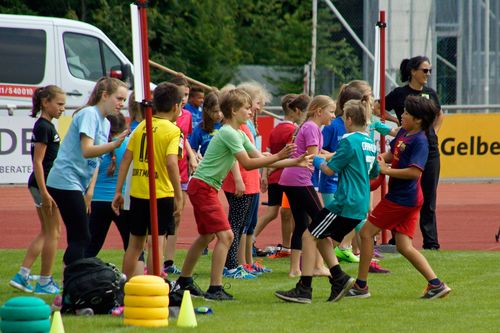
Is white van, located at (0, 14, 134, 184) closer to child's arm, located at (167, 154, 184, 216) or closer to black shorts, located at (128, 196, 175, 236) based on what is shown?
black shorts, located at (128, 196, 175, 236)

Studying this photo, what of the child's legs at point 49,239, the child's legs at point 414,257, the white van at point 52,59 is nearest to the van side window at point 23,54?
the white van at point 52,59

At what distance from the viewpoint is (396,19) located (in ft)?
87.0

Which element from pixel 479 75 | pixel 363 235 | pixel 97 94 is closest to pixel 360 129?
pixel 363 235

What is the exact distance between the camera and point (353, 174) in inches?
378

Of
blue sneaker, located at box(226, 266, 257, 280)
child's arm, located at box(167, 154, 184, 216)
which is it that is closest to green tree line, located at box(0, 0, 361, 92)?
blue sneaker, located at box(226, 266, 257, 280)

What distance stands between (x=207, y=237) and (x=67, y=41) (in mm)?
13473

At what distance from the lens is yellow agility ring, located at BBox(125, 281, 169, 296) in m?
8.05

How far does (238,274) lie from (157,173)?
2.49 m

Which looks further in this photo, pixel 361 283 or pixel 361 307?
pixel 361 283

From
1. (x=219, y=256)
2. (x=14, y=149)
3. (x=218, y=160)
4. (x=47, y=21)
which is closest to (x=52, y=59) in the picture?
(x=47, y=21)

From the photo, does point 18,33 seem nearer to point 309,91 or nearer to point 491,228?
point 309,91

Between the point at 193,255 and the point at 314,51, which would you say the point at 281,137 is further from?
the point at 314,51

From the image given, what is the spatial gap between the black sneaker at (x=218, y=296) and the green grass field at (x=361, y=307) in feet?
0.32

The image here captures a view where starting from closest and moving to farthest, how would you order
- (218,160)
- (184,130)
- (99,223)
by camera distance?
1. (218,160)
2. (99,223)
3. (184,130)
